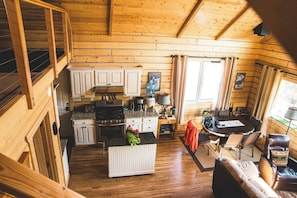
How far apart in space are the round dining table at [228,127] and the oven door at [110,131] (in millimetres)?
2169

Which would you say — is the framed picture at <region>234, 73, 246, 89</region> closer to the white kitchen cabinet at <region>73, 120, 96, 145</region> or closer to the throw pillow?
the throw pillow

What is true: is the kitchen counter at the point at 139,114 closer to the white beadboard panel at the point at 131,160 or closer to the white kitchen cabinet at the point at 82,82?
the white kitchen cabinet at the point at 82,82

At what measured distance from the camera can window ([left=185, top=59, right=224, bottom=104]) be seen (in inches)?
235

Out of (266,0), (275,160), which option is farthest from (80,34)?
(275,160)

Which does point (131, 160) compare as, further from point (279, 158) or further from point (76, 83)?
point (279, 158)

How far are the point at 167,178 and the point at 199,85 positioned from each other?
293 cm

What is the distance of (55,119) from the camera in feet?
10.6

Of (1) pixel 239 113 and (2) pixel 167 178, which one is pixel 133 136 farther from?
(1) pixel 239 113

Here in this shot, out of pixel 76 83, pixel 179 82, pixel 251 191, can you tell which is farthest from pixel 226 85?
pixel 76 83

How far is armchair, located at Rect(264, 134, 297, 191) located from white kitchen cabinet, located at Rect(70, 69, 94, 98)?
4.35m

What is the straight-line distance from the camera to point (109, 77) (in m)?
5.12

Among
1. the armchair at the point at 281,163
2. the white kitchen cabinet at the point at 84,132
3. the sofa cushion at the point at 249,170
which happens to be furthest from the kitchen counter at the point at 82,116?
the armchair at the point at 281,163

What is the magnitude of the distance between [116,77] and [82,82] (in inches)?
33.1

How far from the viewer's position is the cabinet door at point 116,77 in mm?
5113
